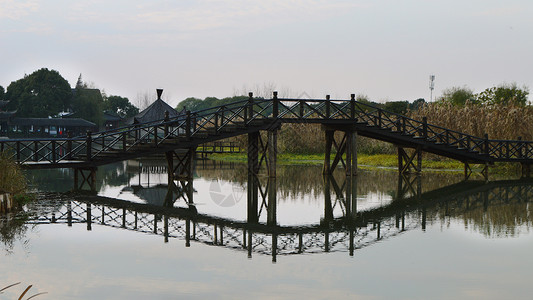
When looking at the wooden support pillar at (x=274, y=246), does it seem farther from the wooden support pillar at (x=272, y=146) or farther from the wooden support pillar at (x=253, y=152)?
the wooden support pillar at (x=253, y=152)

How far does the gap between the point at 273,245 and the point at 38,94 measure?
71.0 metres

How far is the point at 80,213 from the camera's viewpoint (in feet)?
51.3

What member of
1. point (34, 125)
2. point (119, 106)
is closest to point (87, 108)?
point (34, 125)

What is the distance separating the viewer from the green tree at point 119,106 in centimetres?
9575

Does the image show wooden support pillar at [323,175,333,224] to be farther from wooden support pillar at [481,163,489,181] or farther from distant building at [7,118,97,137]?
distant building at [7,118,97,137]

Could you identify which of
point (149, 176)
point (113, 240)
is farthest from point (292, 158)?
point (113, 240)

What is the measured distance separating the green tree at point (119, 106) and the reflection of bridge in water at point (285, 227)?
7852 cm

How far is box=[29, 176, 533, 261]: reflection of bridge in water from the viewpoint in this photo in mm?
12344

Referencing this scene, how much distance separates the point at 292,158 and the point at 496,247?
1142 inches

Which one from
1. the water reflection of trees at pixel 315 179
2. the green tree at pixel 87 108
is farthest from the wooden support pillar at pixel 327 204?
the green tree at pixel 87 108

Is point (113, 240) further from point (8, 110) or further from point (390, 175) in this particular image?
point (8, 110)

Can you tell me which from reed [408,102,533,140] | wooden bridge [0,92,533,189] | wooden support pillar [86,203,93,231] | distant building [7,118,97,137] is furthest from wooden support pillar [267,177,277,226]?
distant building [7,118,97,137]

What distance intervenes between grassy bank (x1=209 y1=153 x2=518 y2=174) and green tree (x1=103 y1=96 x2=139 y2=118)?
55047 millimetres

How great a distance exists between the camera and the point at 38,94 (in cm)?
7669
